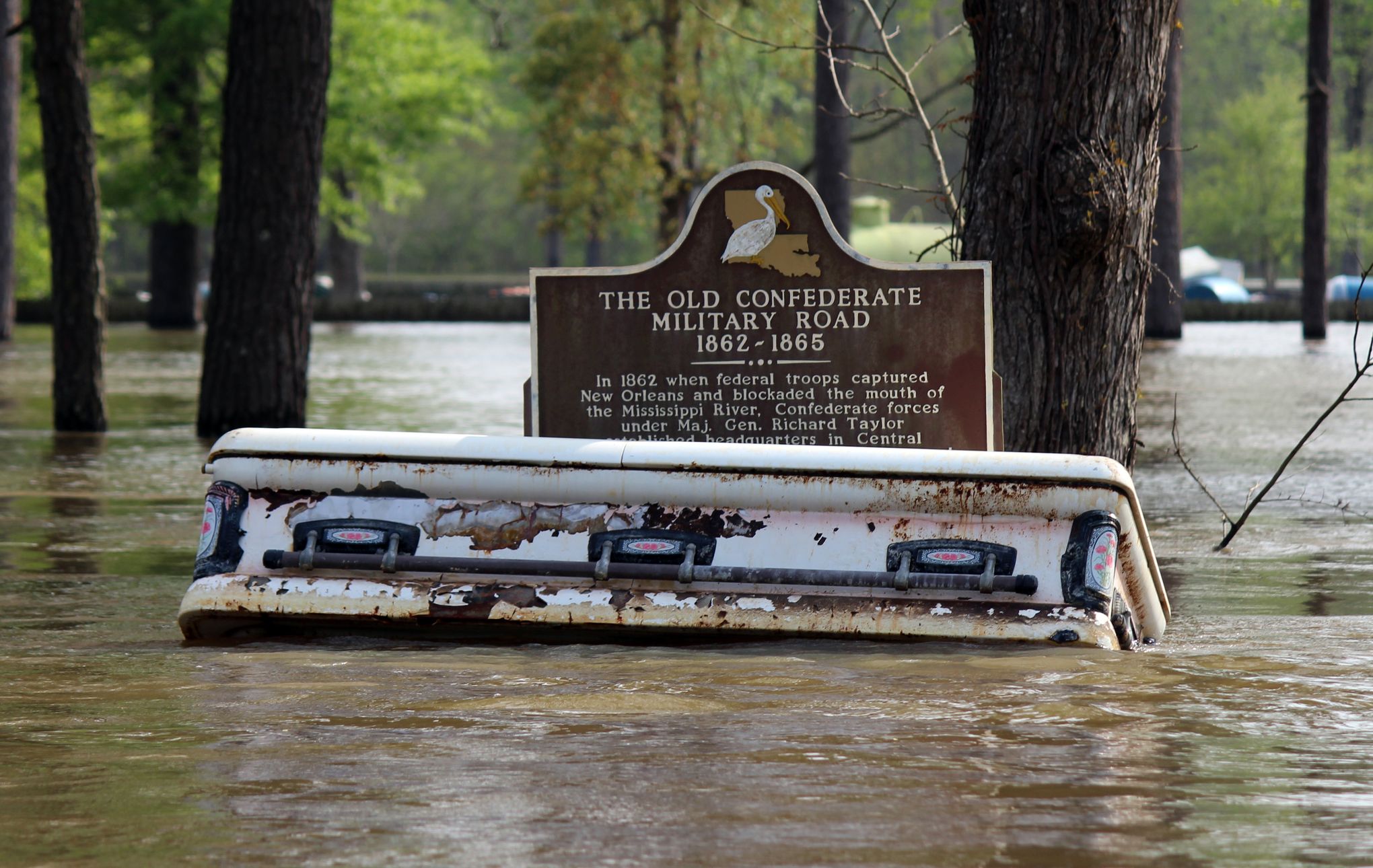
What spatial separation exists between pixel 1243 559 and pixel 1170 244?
19183mm

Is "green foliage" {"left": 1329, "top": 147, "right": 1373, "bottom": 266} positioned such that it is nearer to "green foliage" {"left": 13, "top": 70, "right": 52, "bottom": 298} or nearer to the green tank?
the green tank

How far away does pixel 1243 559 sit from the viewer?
8719 millimetres

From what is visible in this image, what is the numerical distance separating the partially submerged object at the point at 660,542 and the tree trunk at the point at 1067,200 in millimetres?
1807

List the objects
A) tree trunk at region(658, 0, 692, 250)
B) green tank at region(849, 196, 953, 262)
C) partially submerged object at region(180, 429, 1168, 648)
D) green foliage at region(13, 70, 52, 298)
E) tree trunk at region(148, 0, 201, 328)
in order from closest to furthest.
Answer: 1. partially submerged object at region(180, 429, 1168, 648)
2. tree trunk at region(148, 0, 201, 328)
3. green foliage at region(13, 70, 52, 298)
4. tree trunk at region(658, 0, 692, 250)
5. green tank at region(849, 196, 953, 262)

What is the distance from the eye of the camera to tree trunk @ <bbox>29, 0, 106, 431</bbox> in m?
15.0

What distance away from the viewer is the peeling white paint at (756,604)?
6090 mm

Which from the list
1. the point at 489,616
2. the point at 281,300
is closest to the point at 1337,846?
the point at 489,616

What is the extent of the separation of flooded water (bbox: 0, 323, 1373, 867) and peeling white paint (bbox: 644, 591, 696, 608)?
148 mm

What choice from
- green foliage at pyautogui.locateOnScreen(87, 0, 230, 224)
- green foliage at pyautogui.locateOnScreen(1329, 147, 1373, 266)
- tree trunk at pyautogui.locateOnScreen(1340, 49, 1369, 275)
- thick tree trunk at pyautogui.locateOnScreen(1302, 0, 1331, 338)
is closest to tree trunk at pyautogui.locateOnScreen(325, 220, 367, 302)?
green foliage at pyautogui.locateOnScreen(87, 0, 230, 224)

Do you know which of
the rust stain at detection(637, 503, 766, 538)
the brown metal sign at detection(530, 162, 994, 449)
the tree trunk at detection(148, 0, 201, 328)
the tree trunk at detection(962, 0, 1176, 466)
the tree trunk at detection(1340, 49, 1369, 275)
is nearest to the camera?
the rust stain at detection(637, 503, 766, 538)

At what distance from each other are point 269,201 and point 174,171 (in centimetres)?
2376

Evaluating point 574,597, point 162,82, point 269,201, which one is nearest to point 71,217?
point 269,201

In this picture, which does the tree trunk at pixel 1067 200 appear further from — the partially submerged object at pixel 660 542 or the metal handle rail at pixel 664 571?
the metal handle rail at pixel 664 571

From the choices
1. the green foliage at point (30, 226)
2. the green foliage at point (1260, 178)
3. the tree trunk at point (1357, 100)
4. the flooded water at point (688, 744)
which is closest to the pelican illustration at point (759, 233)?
the flooded water at point (688, 744)
